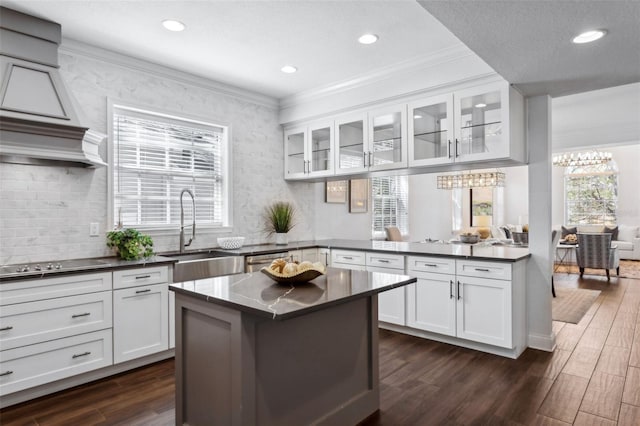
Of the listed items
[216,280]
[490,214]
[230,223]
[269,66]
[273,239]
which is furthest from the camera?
[490,214]

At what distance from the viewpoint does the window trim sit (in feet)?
11.7

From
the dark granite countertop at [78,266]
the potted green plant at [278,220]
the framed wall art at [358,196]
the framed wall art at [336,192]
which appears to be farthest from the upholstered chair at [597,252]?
the dark granite countertop at [78,266]

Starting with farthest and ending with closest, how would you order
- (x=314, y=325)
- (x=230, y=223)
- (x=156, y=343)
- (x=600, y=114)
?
1. (x=600, y=114)
2. (x=230, y=223)
3. (x=156, y=343)
4. (x=314, y=325)

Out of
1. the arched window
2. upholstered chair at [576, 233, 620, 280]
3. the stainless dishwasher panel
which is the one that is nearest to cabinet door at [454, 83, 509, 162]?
the stainless dishwasher panel

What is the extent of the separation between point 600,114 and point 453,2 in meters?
5.30

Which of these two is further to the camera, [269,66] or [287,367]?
[269,66]

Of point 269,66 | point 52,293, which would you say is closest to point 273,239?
point 269,66

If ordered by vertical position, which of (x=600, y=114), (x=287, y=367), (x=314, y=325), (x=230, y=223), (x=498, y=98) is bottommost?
(x=287, y=367)

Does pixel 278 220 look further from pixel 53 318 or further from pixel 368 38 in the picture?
pixel 53 318

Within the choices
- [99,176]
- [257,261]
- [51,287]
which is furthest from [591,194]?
[51,287]

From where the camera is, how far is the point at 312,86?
459cm

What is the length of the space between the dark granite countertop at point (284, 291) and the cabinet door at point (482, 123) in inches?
68.7

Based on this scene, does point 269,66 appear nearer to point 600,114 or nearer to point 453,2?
point 453,2

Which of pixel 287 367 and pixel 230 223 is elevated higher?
pixel 230 223
